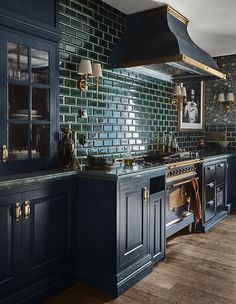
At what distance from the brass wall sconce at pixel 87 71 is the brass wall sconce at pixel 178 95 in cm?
173

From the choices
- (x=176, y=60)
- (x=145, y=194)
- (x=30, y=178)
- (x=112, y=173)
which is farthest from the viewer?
(x=176, y=60)

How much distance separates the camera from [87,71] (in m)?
3.02

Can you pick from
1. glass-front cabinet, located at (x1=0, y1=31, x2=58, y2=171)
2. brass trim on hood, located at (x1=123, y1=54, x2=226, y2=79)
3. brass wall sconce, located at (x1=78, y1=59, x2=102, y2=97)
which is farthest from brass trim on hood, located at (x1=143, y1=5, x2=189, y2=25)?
glass-front cabinet, located at (x1=0, y1=31, x2=58, y2=171)

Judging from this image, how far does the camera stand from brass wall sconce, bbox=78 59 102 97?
3.03 meters

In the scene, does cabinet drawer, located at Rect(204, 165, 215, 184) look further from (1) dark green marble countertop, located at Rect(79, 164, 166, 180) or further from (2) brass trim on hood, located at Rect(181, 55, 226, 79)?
(1) dark green marble countertop, located at Rect(79, 164, 166, 180)

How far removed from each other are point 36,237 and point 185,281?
4.51 ft

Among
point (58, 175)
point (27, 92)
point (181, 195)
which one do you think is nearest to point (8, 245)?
point (58, 175)

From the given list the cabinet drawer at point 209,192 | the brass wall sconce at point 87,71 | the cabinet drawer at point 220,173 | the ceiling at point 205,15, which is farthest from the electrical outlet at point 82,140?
the cabinet drawer at point 220,173

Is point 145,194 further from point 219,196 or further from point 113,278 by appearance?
point 219,196

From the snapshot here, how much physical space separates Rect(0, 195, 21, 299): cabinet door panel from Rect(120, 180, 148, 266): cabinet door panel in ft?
2.75

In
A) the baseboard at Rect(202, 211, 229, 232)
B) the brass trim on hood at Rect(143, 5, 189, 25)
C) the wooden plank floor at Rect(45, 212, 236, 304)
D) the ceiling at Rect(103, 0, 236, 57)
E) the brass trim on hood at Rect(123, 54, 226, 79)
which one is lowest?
the wooden plank floor at Rect(45, 212, 236, 304)

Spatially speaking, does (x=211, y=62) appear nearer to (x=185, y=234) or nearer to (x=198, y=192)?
(x=198, y=192)

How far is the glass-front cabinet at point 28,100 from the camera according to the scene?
242 centimetres

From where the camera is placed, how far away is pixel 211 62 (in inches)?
163
